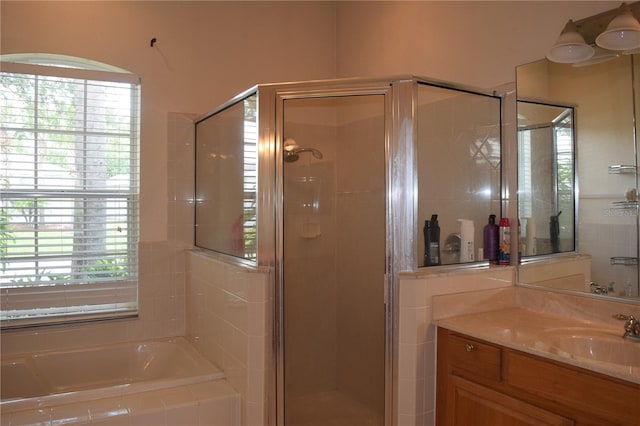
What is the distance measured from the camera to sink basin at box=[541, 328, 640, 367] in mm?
1604

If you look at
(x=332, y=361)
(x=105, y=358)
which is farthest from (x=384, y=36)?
(x=105, y=358)

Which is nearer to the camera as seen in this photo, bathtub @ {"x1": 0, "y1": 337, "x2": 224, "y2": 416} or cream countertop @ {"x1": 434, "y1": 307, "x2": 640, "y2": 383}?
cream countertop @ {"x1": 434, "y1": 307, "x2": 640, "y2": 383}

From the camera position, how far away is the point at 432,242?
6.89 ft

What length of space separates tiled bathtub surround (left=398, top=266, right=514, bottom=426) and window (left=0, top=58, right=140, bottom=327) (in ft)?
6.05

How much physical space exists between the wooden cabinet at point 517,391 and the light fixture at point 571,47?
47.4 inches

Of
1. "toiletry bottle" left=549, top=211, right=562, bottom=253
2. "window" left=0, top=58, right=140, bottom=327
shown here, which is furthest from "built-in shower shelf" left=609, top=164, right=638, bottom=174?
"window" left=0, top=58, right=140, bottom=327

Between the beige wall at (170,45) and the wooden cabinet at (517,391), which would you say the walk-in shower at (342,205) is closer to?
the wooden cabinet at (517,391)

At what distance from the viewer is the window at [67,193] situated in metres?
2.76

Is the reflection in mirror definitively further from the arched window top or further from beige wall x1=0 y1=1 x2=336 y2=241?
the arched window top

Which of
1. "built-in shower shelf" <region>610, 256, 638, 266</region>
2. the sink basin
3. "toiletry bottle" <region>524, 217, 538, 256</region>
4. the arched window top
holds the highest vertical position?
the arched window top

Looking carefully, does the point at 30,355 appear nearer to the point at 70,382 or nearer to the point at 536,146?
the point at 70,382

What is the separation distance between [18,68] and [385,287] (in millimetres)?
2439

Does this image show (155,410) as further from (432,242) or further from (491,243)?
(491,243)

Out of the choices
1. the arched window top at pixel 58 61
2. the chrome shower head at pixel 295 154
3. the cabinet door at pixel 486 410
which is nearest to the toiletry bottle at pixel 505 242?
the cabinet door at pixel 486 410
